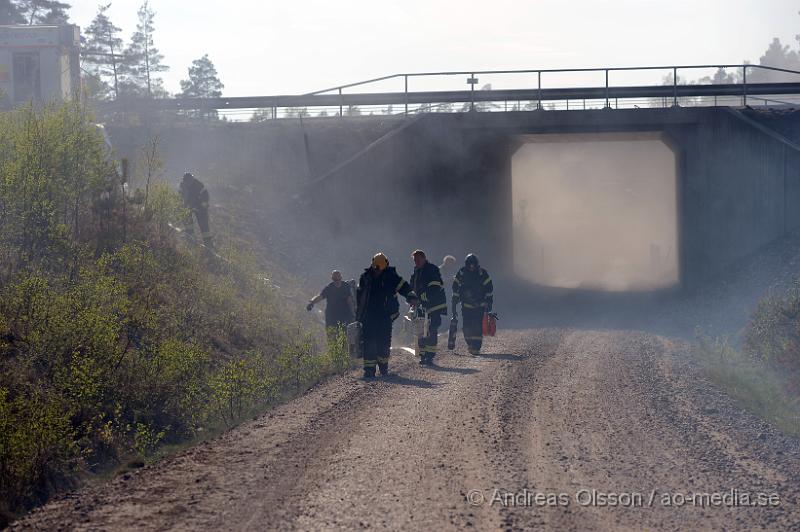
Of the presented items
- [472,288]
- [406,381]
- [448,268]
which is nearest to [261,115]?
[448,268]

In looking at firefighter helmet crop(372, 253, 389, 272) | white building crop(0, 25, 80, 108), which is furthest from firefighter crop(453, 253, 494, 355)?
white building crop(0, 25, 80, 108)

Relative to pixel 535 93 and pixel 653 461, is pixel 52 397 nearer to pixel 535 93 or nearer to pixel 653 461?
pixel 653 461

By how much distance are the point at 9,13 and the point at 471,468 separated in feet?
211

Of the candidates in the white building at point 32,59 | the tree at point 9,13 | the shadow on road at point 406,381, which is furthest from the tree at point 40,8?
the shadow on road at point 406,381

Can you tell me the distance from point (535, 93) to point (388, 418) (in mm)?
22612

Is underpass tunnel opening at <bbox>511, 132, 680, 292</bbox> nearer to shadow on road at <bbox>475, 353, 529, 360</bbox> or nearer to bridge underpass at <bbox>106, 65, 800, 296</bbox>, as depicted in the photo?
bridge underpass at <bbox>106, 65, 800, 296</bbox>

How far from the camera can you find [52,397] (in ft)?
33.1

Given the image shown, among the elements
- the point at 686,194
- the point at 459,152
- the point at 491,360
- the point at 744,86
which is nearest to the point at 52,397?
the point at 491,360

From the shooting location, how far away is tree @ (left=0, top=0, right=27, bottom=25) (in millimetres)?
61763

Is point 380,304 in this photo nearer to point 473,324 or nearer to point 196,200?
point 473,324

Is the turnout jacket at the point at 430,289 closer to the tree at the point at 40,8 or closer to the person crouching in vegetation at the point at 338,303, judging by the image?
the person crouching in vegetation at the point at 338,303

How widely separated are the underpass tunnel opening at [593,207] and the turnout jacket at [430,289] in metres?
33.6

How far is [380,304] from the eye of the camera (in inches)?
→ 565

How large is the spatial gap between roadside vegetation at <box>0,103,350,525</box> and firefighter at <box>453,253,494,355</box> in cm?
282
